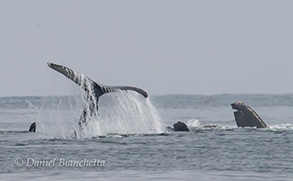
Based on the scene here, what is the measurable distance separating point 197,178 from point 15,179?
4068 millimetres

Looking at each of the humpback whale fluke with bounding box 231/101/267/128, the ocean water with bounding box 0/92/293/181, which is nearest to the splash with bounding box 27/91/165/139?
the ocean water with bounding box 0/92/293/181

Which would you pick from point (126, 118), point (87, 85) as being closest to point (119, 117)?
point (126, 118)

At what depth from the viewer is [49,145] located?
26.6 m

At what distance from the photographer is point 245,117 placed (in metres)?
34.8

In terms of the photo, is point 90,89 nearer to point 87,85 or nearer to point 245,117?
point 87,85

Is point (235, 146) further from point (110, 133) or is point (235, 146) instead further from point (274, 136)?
point (110, 133)

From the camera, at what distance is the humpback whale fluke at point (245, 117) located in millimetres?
34438

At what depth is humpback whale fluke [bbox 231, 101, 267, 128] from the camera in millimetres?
34438

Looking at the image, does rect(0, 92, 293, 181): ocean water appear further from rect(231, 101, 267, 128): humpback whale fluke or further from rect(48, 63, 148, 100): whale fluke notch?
rect(231, 101, 267, 128): humpback whale fluke

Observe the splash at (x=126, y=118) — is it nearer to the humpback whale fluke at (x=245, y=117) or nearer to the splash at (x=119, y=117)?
the splash at (x=119, y=117)

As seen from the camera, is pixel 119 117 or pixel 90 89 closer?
pixel 90 89

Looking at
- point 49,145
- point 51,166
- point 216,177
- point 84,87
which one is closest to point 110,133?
point 84,87

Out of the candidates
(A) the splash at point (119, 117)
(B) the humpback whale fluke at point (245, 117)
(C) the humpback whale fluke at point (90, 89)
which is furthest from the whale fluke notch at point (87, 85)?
(B) the humpback whale fluke at point (245, 117)

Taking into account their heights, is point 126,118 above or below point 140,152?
above
